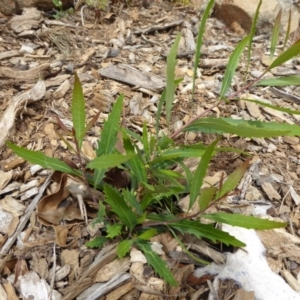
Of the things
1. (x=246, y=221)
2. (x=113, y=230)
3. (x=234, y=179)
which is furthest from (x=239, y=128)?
(x=113, y=230)

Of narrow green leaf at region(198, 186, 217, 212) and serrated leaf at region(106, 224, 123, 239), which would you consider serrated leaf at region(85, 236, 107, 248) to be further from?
narrow green leaf at region(198, 186, 217, 212)

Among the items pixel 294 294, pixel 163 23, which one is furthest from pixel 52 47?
pixel 294 294

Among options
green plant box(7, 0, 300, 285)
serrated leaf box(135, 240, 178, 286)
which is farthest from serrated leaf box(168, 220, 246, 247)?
serrated leaf box(135, 240, 178, 286)

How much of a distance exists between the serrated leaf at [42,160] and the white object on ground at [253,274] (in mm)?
535

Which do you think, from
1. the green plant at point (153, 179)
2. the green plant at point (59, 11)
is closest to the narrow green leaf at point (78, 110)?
the green plant at point (153, 179)

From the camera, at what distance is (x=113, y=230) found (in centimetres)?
114

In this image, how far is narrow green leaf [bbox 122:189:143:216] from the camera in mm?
1134

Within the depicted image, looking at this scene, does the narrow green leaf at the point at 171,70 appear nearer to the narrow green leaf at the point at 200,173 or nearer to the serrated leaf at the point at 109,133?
the serrated leaf at the point at 109,133

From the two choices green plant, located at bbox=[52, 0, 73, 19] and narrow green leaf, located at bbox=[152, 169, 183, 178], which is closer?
narrow green leaf, located at bbox=[152, 169, 183, 178]

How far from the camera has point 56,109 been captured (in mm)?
1747

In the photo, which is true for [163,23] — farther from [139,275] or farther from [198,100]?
[139,275]

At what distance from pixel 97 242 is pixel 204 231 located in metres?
0.34

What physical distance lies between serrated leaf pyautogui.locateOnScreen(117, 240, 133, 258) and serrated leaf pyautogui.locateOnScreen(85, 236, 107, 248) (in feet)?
0.26

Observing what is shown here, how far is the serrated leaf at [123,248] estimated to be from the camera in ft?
3.68
